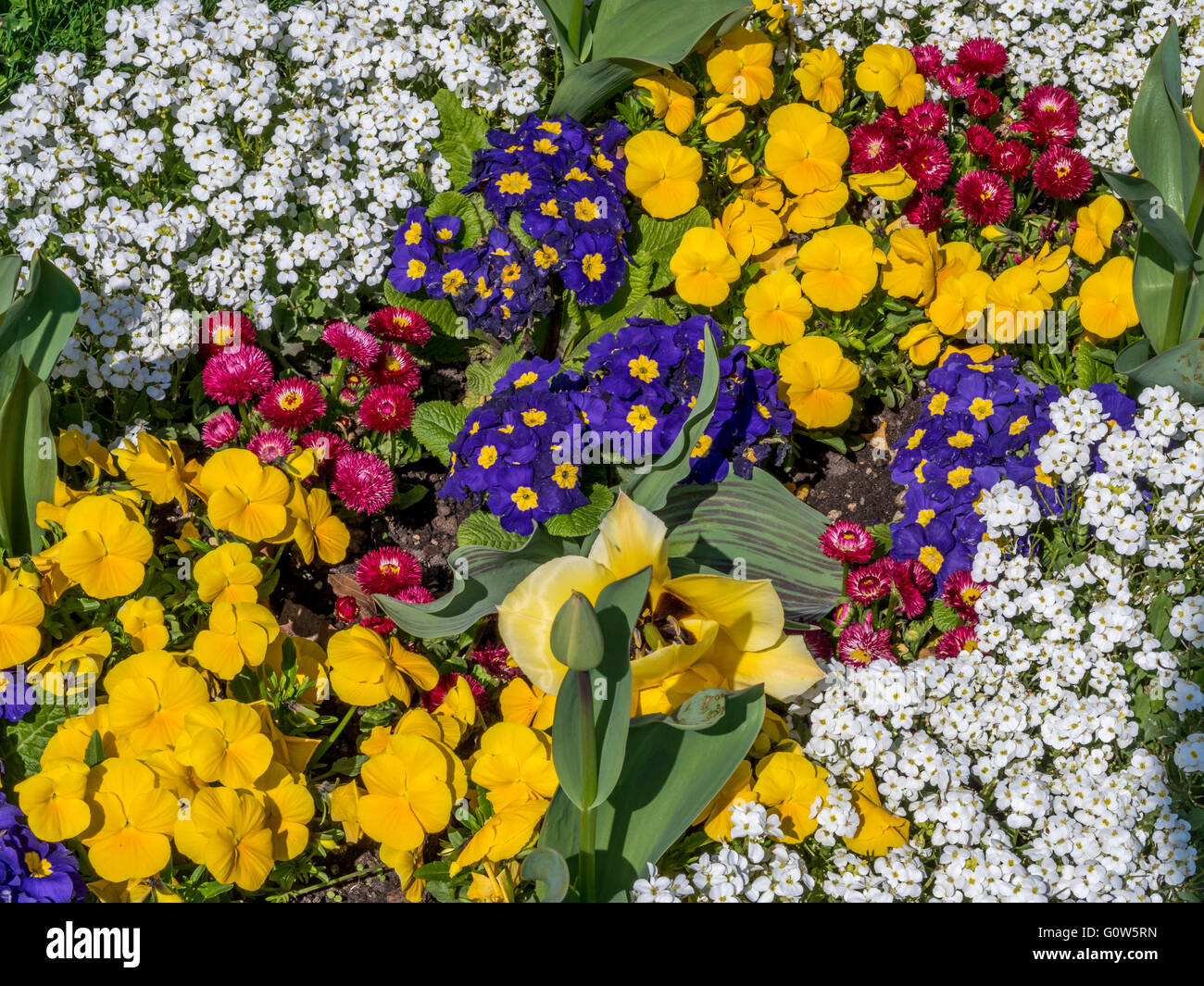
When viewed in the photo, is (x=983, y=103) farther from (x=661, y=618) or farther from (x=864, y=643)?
(x=661, y=618)

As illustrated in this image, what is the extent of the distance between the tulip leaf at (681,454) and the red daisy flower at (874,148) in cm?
111

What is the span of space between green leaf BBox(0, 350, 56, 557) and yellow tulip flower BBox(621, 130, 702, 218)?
1.52 meters

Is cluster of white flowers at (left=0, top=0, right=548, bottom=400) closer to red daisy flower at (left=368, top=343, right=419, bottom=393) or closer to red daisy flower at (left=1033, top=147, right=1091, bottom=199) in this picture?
red daisy flower at (left=368, top=343, right=419, bottom=393)

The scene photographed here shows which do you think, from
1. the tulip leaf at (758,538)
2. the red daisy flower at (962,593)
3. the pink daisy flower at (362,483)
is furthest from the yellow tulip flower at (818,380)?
the pink daisy flower at (362,483)

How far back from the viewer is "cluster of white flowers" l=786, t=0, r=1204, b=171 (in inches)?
129

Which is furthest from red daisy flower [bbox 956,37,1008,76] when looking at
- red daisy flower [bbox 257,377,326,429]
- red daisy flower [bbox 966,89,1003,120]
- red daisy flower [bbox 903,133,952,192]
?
red daisy flower [bbox 257,377,326,429]

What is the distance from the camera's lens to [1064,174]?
316 centimetres

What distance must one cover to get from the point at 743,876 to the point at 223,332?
178 cm

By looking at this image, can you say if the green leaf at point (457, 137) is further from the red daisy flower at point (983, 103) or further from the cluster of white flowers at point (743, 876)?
the cluster of white flowers at point (743, 876)

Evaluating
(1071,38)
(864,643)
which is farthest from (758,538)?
(1071,38)

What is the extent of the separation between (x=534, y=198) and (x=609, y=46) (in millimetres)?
634

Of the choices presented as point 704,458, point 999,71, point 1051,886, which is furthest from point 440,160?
point 1051,886

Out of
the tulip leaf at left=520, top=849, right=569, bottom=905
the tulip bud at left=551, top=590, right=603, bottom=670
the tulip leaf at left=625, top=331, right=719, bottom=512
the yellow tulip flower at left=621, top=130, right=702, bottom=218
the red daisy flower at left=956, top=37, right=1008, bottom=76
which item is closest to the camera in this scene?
the tulip bud at left=551, top=590, right=603, bottom=670

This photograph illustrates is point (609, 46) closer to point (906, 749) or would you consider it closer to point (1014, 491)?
point (1014, 491)
